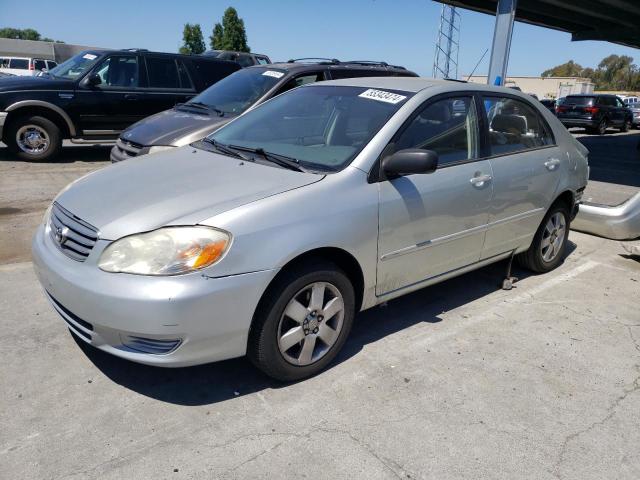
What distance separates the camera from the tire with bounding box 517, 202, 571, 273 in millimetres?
4715

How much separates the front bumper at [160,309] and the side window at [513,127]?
231cm

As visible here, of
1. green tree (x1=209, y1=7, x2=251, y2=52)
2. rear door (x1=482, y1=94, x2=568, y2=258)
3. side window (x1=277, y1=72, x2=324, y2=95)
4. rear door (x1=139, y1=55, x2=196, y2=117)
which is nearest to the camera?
rear door (x1=482, y1=94, x2=568, y2=258)

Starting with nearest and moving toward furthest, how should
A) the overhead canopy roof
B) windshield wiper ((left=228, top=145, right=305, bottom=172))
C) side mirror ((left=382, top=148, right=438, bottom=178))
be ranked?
1. side mirror ((left=382, top=148, right=438, bottom=178))
2. windshield wiper ((left=228, top=145, right=305, bottom=172))
3. the overhead canopy roof

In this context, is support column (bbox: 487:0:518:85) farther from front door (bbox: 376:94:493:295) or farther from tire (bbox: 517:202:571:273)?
front door (bbox: 376:94:493:295)

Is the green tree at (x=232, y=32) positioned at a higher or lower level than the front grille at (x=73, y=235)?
higher

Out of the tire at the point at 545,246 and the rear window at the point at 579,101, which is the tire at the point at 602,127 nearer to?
the rear window at the point at 579,101

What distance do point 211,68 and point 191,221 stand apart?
26.0ft

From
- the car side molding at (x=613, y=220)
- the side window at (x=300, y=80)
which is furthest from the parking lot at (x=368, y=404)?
the side window at (x=300, y=80)

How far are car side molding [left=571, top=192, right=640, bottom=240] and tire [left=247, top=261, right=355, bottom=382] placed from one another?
4.48 metres

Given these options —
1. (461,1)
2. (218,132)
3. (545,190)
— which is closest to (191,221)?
(218,132)

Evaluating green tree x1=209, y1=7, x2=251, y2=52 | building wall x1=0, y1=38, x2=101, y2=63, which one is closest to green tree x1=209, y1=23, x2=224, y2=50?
green tree x1=209, y1=7, x2=251, y2=52

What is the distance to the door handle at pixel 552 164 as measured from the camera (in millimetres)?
4441

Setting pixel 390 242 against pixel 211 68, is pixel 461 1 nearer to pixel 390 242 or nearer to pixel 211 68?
pixel 211 68

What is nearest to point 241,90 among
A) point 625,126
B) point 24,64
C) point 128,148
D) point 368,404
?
point 128,148
